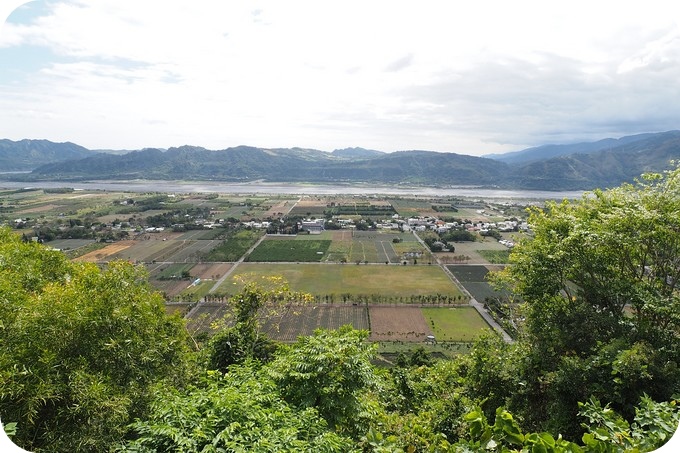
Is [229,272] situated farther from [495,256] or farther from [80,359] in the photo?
[80,359]

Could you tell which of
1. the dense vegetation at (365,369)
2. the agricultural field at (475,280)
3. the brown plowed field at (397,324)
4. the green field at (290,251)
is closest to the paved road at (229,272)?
the green field at (290,251)

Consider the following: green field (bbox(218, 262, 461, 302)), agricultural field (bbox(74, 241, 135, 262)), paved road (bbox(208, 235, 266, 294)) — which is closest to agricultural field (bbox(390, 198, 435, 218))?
green field (bbox(218, 262, 461, 302))

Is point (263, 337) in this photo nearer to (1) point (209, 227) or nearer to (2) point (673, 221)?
(2) point (673, 221)

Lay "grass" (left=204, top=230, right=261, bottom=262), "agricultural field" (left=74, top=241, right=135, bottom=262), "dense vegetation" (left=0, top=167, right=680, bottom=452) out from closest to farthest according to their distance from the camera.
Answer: "dense vegetation" (left=0, top=167, right=680, bottom=452) → "agricultural field" (left=74, top=241, right=135, bottom=262) → "grass" (left=204, top=230, right=261, bottom=262)

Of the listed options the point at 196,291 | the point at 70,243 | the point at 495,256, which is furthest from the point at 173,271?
the point at 495,256

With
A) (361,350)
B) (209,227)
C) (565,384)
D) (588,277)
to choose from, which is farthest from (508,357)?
(209,227)

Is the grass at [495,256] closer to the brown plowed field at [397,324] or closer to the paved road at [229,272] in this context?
the brown plowed field at [397,324]

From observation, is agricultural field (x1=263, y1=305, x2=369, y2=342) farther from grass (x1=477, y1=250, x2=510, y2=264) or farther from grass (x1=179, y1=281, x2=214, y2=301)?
grass (x1=477, y1=250, x2=510, y2=264)
